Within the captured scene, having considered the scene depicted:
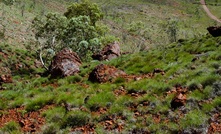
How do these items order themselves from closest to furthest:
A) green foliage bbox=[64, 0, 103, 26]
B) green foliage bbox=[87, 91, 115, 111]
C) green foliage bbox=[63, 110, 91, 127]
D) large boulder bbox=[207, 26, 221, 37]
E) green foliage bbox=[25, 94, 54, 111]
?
green foliage bbox=[63, 110, 91, 127]
green foliage bbox=[87, 91, 115, 111]
green foliage bbox=[25, 94, 54, 111]
large boulder bbox=[207, 26, 221, 37]
green foliage bbox=[64, 0, 103, 26]

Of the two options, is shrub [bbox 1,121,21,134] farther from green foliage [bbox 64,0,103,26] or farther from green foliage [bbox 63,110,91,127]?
green foliage [bbox 64,0,103,26]

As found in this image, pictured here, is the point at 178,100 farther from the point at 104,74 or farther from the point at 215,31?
the point at 215,31

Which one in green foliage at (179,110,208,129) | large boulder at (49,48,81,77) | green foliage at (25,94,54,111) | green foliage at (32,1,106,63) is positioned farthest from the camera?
green foliage at (32,1,106,63)

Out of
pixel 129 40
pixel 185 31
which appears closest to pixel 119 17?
pixel 185 31

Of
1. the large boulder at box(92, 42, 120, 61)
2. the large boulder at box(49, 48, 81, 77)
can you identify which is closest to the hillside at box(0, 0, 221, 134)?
the large boulder at box(49, 48, 81, 77)

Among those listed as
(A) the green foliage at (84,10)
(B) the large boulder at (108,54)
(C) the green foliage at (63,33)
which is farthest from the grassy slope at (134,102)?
(A) the green foliage at (84,10)

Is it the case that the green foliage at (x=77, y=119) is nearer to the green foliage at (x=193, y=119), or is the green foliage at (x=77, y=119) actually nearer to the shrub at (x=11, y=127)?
the shrub at (x=11, y=127)

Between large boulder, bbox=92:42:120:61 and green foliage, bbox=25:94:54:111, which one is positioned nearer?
green foliage, bbox=25:94:54:111

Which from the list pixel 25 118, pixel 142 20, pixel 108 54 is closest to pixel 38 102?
pixel 25 118

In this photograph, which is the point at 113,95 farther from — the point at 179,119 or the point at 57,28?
the point at 57,28

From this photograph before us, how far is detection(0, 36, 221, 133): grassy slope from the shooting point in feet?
36.8

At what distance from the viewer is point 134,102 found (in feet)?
43.1

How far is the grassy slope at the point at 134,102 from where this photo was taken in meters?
11.2

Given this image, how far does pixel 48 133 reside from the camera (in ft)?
39.4
